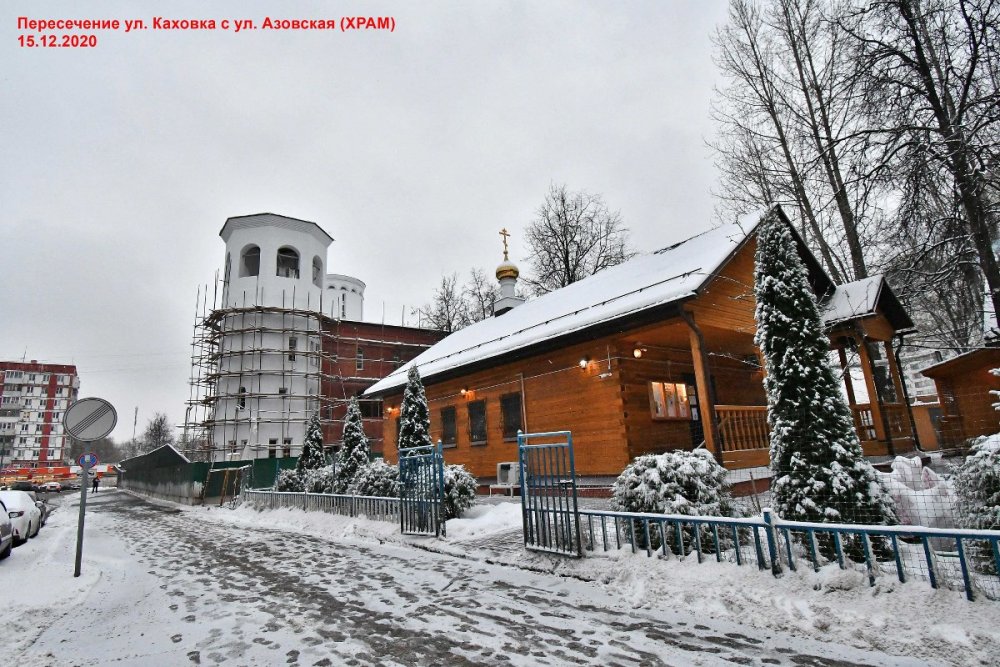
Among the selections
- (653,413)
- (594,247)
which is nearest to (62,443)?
(594,247)

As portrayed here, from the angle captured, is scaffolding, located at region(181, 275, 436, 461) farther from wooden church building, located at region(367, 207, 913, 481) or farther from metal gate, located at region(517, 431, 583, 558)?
metal gate, located at region(517, 431, 583, 558)

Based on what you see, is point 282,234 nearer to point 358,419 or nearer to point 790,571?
point 358,419

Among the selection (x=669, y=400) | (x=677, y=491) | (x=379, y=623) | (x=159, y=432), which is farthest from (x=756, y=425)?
(x=159, y=432)

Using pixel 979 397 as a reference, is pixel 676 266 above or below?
above

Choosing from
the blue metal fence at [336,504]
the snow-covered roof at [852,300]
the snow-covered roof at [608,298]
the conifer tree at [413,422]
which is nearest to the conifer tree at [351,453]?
the blue metal fence at [336,504]

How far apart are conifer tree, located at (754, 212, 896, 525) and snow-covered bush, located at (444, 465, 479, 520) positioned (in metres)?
6.20

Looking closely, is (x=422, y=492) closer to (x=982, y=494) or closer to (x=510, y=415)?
(x=510, y=415)

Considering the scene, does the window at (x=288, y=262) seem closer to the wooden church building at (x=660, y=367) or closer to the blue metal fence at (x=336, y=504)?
the blue metal fence at (x=336, y=504)

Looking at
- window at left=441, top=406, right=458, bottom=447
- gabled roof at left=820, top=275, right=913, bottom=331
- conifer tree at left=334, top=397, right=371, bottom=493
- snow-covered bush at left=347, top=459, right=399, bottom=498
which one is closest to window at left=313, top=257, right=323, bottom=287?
window at left=441, top=406, right=458, bottom=447

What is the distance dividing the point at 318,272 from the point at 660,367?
31774 millimetres

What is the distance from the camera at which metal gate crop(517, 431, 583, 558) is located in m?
6.76

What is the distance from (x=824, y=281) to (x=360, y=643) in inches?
584

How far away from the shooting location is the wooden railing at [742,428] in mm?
11008

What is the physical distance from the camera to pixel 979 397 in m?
13.6
